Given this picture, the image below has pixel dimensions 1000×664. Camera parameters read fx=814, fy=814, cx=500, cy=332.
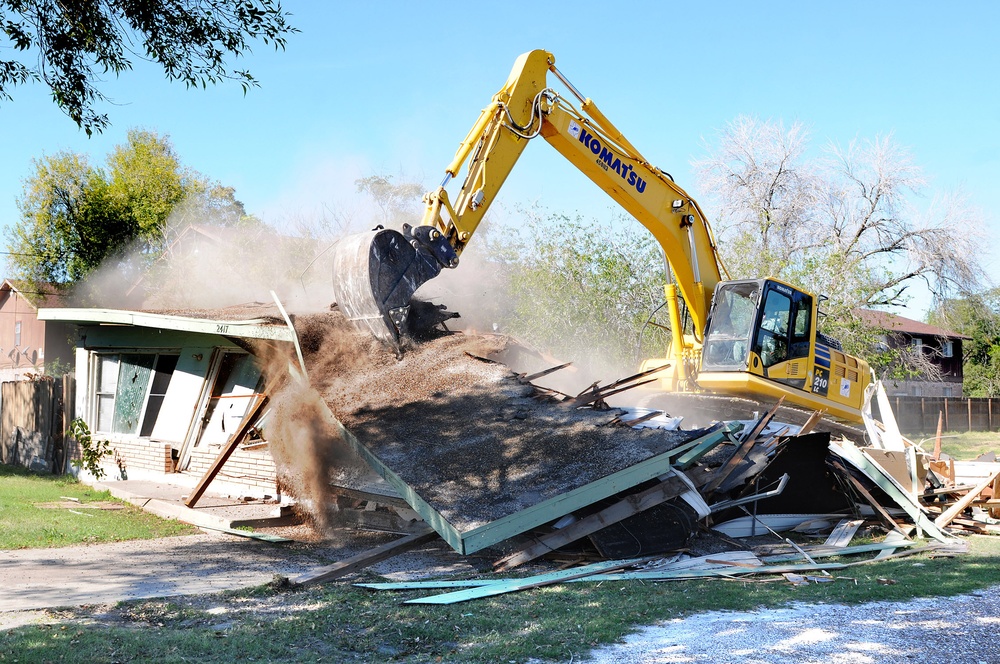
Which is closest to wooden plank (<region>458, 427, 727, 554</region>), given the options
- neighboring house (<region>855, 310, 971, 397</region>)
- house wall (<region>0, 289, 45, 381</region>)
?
neighboring house (<region>855, 310, 971, 397</region>)

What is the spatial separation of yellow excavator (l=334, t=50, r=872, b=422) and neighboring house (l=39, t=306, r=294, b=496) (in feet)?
5.08

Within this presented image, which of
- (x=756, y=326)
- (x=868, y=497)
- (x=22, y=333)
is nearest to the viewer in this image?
(x=868, y=497)

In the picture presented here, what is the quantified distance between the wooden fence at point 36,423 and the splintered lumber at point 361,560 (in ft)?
38.9

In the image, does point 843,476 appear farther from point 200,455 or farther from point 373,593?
point 200,455

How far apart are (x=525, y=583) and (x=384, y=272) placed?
397 centimetres

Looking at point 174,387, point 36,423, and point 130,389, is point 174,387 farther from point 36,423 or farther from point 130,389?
point 36,423

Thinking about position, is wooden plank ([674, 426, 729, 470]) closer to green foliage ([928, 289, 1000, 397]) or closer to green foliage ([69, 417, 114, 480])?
green foliage ([69, 417, 114, 480])

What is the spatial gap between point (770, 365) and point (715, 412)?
1088 mm

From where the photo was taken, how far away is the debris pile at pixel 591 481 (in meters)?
7.24

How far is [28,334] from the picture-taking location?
133 ft

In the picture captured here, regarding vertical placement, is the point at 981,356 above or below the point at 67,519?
above

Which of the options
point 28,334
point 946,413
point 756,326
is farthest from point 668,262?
point 28,334

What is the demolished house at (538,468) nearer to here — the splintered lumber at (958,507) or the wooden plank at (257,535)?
the splintered lumber at (958,507)

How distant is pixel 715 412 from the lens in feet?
40.4
